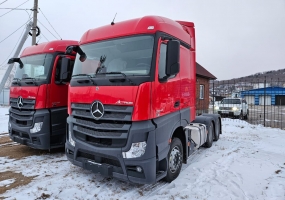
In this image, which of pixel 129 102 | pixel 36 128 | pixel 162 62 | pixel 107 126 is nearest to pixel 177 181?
pixel 107 126

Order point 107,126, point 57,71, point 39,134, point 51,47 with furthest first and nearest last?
1. point 51,47
2. point 57,71
3. point 39,134
4. point 107,126

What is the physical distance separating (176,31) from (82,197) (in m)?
3.63

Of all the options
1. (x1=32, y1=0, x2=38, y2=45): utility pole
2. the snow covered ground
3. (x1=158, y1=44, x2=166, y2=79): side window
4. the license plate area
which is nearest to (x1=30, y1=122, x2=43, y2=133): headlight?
the snow covered ground

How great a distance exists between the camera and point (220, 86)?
48.4 ft

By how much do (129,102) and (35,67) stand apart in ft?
13.1

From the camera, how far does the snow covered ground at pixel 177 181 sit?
11.6 feet

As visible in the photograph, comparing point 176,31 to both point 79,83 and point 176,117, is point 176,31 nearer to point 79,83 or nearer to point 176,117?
Answer: point 176,117

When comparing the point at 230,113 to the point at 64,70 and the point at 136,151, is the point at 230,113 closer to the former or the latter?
the point at 64,70

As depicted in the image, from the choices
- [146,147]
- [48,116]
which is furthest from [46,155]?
[146,147]

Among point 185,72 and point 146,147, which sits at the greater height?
point 185,72

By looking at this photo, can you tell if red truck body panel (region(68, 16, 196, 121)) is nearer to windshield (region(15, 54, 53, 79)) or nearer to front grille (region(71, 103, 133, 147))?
front grille (region(71, 103, 133, 147))

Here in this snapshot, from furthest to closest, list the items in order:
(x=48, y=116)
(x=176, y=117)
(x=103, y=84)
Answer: (x=48, y=116) < (x=176, y=117) < (x=103, y=84)

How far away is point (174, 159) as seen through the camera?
13.6 ft

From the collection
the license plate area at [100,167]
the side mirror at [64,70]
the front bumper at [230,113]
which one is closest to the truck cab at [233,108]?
the front bumper at [230,113]
